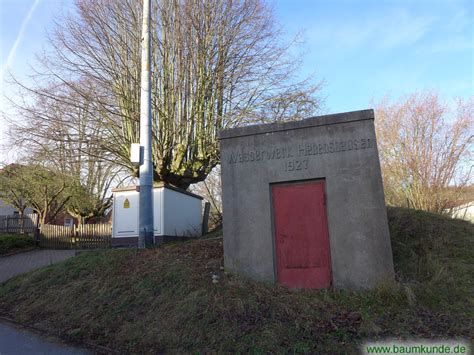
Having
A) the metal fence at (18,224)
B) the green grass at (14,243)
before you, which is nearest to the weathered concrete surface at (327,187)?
the green grass at (14,243)

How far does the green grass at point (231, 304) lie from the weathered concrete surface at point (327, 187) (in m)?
0.46

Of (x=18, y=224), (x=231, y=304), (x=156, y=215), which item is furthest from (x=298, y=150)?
(x=18, y=224)

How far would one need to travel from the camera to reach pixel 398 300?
6.01 meters

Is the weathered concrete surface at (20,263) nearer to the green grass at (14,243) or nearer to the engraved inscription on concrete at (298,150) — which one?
the green grass at (14,243)

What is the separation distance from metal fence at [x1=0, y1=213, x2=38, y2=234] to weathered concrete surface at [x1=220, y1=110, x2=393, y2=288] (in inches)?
704

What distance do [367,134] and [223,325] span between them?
4.06 meters

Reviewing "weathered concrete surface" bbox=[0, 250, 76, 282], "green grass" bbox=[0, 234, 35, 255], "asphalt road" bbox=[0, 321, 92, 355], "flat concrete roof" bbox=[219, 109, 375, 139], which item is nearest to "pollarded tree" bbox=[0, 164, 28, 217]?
"green grass" bbox=[0, 234, 35, 255]

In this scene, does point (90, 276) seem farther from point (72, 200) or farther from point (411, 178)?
point (72, 200)

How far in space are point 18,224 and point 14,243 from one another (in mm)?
6432

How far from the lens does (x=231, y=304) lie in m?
6.18

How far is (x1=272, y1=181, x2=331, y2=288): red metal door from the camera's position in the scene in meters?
7.01

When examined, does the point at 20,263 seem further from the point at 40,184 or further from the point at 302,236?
the point at 40,184

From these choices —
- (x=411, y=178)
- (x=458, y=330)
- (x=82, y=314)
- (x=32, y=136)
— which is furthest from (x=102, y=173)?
(x=458, y=330)

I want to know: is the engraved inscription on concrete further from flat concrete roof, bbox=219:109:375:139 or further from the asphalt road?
the asphalt road
